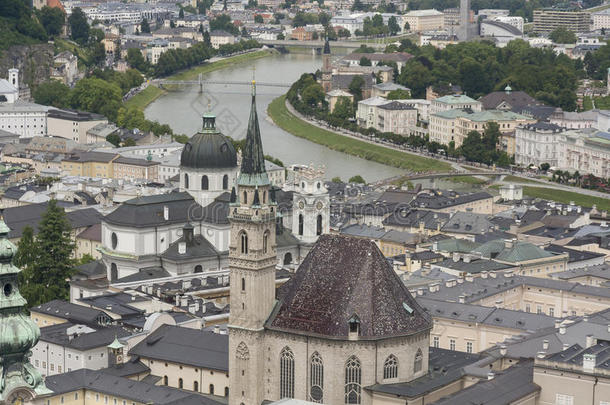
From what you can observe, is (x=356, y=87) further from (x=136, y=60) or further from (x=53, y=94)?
(x=136, y=60)

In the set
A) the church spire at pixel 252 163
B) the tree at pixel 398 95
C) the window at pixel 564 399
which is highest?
the church spire at pixel 252 163

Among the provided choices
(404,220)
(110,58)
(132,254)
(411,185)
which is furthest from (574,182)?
(110,58)

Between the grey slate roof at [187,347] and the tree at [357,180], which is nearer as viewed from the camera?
the grey slate roof at [187,347]

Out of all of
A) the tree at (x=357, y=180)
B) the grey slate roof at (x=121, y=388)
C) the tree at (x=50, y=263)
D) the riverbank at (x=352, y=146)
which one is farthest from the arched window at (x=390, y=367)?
the riverbank at (x=352, y=146)

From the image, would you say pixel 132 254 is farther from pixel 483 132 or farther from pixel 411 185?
pixel 483 132

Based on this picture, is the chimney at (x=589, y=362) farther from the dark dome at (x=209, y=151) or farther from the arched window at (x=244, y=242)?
the dark dome at (x=209, y=151)

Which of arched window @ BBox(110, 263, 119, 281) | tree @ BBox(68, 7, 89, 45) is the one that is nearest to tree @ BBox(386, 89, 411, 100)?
tree @ BBox(68, 7, 89, 45)
